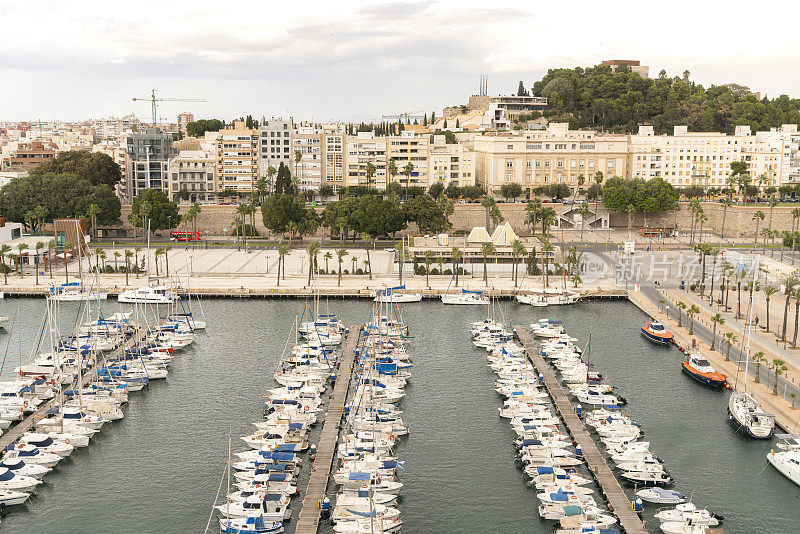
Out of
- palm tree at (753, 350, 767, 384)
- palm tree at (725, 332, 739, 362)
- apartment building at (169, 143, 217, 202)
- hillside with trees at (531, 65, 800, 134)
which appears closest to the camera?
palm tree at (753, 350, 767, 384)

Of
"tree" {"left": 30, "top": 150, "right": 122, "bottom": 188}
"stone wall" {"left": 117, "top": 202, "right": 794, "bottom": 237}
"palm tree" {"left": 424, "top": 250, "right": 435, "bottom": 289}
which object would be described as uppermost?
"tree" {"left": 30, "top": 150, "right": 122, "bottom": 188}

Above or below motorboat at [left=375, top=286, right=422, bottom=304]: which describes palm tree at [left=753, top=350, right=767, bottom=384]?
below

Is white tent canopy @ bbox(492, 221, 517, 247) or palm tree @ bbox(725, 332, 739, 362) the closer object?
palm tree @ bbox(725, 332, 739, 362)

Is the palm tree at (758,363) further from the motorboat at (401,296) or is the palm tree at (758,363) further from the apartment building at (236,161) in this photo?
the apartment building at (236,161)

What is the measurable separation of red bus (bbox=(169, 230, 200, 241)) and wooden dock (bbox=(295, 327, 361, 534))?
59.2 meters

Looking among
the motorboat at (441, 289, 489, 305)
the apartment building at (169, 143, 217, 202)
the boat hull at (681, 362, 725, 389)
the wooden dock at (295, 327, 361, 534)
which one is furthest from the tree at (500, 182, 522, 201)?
the boat hull at (681, 362, 725, 389)

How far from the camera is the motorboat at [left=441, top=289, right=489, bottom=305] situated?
90.3 m

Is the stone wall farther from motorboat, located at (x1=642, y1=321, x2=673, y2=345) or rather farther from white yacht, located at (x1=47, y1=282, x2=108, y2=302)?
motorboat, located at (x1=642, y1=321, x2=673, y2=345)

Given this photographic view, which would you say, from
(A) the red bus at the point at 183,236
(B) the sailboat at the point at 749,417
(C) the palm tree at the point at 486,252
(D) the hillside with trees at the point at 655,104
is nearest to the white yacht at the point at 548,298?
(C) the palm tree at the point at 486,252

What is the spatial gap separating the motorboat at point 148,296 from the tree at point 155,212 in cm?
3602

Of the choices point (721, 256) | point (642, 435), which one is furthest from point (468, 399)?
point (721, 256)

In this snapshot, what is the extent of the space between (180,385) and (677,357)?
38.4 m

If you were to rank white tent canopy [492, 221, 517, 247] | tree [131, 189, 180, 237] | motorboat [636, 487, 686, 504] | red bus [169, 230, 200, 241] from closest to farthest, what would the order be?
motorboat [636, 487, 686, 504]
white tent canopy [492, 221, 517, 247]
red bus [169, 230, 200, 241]
tree [131, 189, 180, 237]

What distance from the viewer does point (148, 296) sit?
88125 mm
